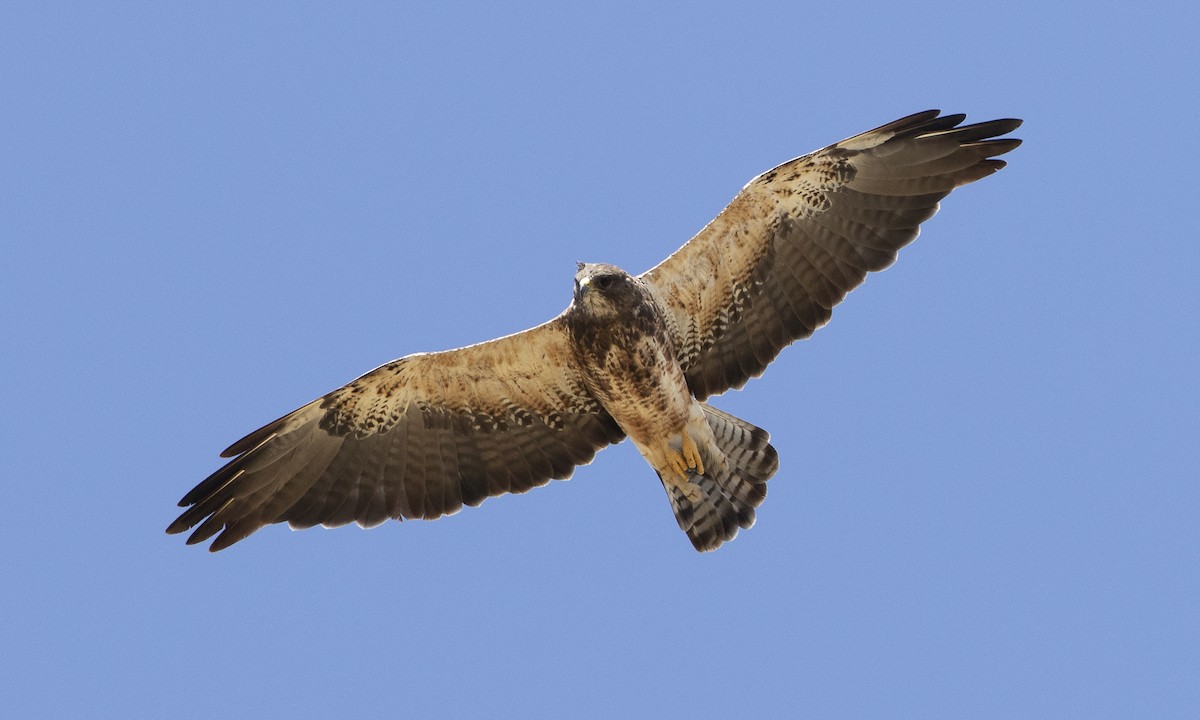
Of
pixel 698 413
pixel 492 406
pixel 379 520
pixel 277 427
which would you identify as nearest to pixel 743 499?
pixel 698 413

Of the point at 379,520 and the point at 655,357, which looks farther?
the point at 379,520

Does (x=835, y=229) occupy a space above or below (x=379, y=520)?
above

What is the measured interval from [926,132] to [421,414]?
4996 mm

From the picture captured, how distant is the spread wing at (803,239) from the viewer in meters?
12.9

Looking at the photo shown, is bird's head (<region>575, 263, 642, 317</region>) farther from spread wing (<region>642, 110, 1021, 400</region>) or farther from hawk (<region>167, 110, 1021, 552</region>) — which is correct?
spread wing (<region>642, 110, 1021, 400</region>)

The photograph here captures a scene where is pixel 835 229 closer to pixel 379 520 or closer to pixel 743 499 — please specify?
pixel 743 499

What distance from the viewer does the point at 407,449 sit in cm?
1355

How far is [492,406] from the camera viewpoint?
532 inches

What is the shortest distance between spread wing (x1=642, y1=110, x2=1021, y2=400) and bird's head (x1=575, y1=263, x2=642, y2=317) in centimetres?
69

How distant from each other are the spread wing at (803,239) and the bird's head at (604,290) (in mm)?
687

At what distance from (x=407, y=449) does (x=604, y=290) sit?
2.55 meters

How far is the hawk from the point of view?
42.5ft

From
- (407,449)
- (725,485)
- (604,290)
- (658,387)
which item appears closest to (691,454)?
(725,485)

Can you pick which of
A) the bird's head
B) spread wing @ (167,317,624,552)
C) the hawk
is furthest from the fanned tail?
the bird's head
